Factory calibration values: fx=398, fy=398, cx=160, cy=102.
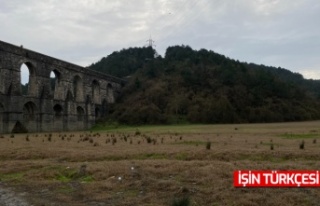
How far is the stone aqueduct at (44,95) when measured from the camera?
45000mm

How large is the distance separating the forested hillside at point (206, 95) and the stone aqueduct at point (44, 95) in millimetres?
9584

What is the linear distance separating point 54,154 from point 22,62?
3271cm

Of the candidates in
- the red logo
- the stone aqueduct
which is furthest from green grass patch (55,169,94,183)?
the stone aqueduct

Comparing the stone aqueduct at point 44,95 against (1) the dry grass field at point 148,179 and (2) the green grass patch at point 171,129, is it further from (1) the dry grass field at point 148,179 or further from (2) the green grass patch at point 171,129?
(1) the dry grass field at point 148,179

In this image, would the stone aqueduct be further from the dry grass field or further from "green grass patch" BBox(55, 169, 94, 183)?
"green grass patch" BBox(55, 169, 94, 183)

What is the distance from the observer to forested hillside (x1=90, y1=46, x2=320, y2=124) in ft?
237

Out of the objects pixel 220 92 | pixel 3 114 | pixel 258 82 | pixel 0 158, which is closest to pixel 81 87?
pixel 3 114

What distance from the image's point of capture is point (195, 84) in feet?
284

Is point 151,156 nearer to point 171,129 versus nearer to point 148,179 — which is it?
point 148,179

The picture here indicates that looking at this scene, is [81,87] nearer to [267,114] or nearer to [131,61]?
[267,114]

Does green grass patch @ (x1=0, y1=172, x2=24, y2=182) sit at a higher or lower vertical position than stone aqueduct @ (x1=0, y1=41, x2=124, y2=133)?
lower

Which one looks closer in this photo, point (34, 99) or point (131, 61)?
point (34, 99)

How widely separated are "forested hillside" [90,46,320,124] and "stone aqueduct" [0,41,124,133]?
9584 millimetres

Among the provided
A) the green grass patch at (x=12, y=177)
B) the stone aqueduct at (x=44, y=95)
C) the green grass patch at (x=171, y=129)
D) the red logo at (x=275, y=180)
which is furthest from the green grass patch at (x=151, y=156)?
the stone aqueduct at (x=44, y=95)
